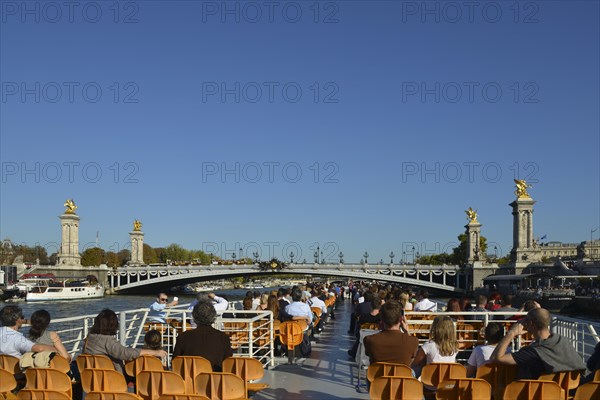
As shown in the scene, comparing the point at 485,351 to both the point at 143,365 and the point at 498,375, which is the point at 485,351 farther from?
the point at 143,365

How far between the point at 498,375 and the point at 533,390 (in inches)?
36.9

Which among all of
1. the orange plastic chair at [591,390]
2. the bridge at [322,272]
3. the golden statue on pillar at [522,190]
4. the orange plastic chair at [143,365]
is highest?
the golden statue on pillar at [522,190]

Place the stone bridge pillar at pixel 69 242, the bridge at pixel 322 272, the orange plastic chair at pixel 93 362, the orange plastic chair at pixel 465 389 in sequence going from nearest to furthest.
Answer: the orange plastic chair at pixel 465 389
the orange plastic chair at pixel 93 362
the bridge at pixel 322 272
the stone bridge pillar at pixel 69 242

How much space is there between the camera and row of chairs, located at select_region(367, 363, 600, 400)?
538 cm

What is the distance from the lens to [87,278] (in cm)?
7881

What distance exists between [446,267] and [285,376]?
65.9m

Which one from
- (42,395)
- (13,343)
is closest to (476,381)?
(42,395)

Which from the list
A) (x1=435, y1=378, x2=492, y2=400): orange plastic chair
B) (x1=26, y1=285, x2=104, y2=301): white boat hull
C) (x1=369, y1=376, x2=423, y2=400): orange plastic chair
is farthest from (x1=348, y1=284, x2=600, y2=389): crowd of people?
(x1=26, y1=285, x2=104, y2=301): white boat hull

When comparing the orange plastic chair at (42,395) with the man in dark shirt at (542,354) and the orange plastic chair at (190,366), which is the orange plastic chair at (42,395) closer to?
the orange plastic chair at (190,366)

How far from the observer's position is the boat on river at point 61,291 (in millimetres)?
62969

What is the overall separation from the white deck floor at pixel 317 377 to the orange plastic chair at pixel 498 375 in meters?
2.22

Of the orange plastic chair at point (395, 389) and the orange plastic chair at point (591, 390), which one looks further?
the orange plastic chair at point (395, 389)

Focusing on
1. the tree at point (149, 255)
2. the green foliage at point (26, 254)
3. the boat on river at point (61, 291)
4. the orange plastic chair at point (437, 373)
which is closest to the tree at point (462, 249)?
the boat on river at point (61, 291)

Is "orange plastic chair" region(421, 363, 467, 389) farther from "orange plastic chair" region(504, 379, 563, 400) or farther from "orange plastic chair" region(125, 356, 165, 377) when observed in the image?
"orange plastic chair" region(125, 356, 165, 377)
